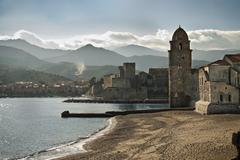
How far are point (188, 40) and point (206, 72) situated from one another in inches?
542

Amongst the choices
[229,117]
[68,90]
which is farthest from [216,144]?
[68,90]

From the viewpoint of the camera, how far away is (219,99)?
42281 mm

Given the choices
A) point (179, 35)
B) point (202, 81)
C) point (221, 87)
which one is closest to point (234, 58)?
point (202, 81)

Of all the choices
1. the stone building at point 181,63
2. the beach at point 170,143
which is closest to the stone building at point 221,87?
the beach at point 170,143

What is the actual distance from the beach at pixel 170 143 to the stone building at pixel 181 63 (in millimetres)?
20970

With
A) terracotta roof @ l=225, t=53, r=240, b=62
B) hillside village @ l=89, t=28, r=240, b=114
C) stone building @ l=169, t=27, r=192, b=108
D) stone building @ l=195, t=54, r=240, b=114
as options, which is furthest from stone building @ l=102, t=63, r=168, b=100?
stone building @ l=195, t=54, r=240, b=114

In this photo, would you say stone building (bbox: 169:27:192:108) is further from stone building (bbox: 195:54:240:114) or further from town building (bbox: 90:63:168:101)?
town building (bbox: 90:63:168:101)

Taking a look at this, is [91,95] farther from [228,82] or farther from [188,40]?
[228,82]

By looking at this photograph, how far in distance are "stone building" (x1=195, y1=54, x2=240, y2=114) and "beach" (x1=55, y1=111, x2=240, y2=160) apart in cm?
578

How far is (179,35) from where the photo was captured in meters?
57.4

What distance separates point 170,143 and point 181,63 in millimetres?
31995

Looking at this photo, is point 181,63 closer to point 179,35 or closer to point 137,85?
point 179,35

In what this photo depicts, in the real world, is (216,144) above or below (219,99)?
below

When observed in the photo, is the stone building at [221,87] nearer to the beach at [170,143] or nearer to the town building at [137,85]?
the beach at [170,143]
